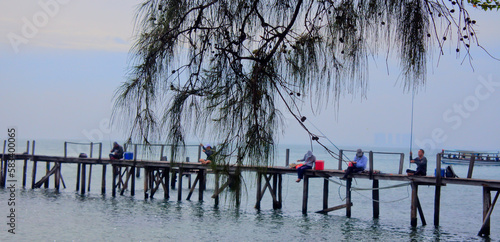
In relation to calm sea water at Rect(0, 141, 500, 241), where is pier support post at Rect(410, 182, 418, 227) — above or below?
above

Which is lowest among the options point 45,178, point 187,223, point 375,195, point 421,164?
point 187,223

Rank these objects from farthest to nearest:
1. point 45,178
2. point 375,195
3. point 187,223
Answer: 1. point 45,178
2. point 375,195
3. point 187,223

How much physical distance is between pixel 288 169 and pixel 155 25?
18.7 m

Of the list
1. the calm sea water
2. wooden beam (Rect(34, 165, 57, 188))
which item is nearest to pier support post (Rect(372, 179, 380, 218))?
the calm sea water

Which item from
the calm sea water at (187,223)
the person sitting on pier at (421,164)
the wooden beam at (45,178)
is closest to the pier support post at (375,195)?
the calm sea water at (187,223)

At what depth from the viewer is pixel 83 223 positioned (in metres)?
21.4

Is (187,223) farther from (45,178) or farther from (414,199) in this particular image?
(45,178)

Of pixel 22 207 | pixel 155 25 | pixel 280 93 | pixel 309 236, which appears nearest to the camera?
pixel 280 93

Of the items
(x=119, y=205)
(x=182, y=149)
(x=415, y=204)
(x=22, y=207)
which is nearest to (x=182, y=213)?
(x=119, y=205)

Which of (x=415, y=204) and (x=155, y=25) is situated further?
(x=415, y=204)

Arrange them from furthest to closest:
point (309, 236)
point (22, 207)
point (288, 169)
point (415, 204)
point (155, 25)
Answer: point (22, 207), point (288, 169), point (415, 204), point (309, 236), point (155, 25)

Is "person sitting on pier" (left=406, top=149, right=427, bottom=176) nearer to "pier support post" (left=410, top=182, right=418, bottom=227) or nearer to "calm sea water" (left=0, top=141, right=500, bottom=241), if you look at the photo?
"pier support post" (left=410, top=182, right=418, bottom=227)

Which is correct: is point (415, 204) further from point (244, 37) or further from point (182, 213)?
point (244, 37)

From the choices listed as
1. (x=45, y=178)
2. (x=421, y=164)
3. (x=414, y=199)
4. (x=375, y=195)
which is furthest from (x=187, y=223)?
(x=45, y=178)
